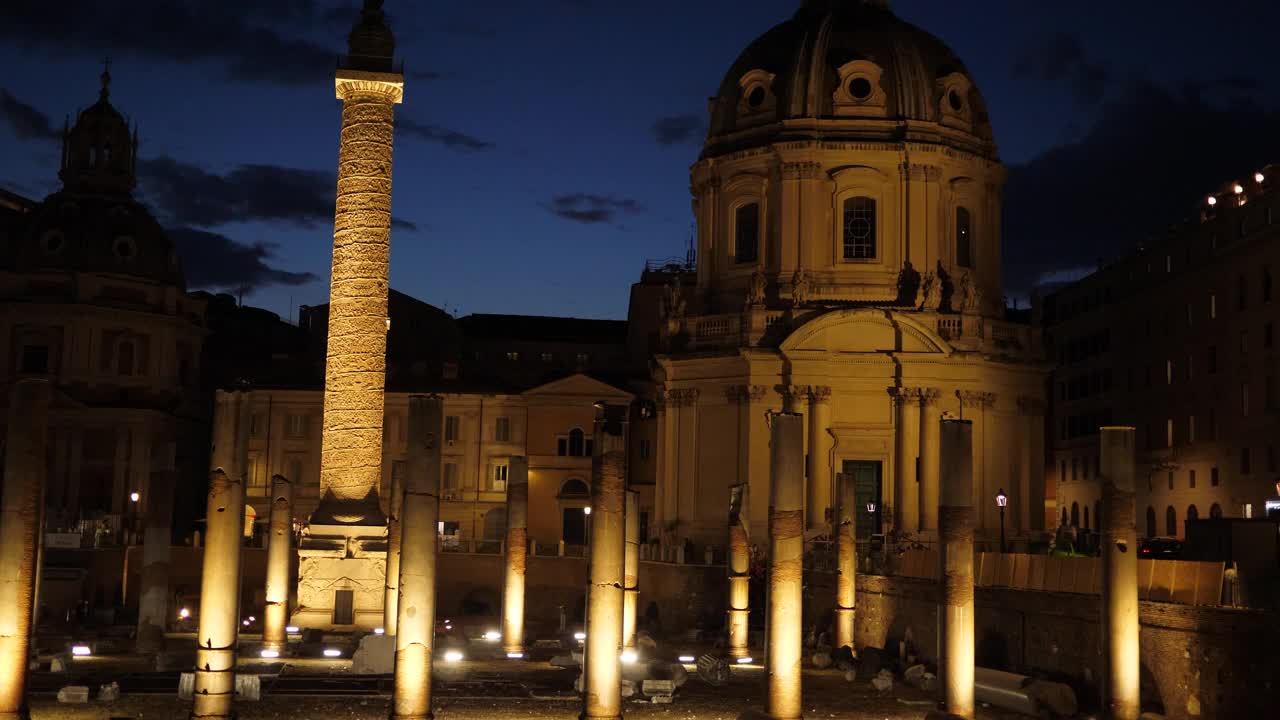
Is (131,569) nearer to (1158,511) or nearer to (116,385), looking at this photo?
(116,385)

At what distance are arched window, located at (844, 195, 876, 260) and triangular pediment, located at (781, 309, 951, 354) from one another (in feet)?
11.3

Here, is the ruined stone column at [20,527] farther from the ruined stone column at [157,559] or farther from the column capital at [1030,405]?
the column capital at [1030,405]

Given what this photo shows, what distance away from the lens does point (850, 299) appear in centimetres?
5303

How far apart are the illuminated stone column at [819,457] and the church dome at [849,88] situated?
9046mm

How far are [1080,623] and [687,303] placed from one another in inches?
1128

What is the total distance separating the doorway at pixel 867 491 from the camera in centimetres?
5219

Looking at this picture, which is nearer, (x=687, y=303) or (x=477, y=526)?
(x=687, y=303)

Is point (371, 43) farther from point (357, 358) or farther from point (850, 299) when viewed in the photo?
point (850, 299)

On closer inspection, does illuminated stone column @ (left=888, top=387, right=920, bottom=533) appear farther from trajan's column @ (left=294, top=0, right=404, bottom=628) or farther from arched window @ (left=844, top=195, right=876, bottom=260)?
trajan's column @ (left=294, top=0, right=404, bottom=628)

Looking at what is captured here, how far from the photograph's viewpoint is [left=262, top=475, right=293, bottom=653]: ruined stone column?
37250 mm

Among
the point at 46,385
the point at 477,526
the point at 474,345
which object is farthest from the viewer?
the point at 474,345

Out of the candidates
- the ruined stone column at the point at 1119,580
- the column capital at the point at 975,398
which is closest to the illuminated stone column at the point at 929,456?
the column capital at the point at 975,398

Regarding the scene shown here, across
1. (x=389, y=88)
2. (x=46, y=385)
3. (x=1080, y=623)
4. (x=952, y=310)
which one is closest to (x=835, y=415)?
(x=952, y=310)

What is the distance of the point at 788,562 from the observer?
25172 millimetres
